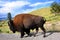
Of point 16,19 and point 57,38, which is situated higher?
point 16,19

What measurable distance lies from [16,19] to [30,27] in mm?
1331

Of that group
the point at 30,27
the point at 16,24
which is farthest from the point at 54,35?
the point at 16,24

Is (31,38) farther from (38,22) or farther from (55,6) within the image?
(55,6)

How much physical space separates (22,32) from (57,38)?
344cm

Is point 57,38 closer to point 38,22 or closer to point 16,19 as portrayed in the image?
point 38,22

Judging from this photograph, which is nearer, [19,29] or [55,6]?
[19,29]

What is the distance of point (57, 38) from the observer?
16797 mm

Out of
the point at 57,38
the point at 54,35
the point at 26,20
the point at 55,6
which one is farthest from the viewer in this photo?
the point at 55,6

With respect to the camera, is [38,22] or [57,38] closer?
[57,38]

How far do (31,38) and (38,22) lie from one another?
149 cm

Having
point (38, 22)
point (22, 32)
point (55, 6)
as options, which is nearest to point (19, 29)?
point (22, 32)

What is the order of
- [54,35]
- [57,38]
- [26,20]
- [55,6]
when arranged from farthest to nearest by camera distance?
[55,6], [26,20], [54,35], [57,38]

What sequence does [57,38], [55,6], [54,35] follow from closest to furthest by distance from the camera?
[57,38], [54,35], [55,6]

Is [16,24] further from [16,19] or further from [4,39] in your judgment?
[4,39]
